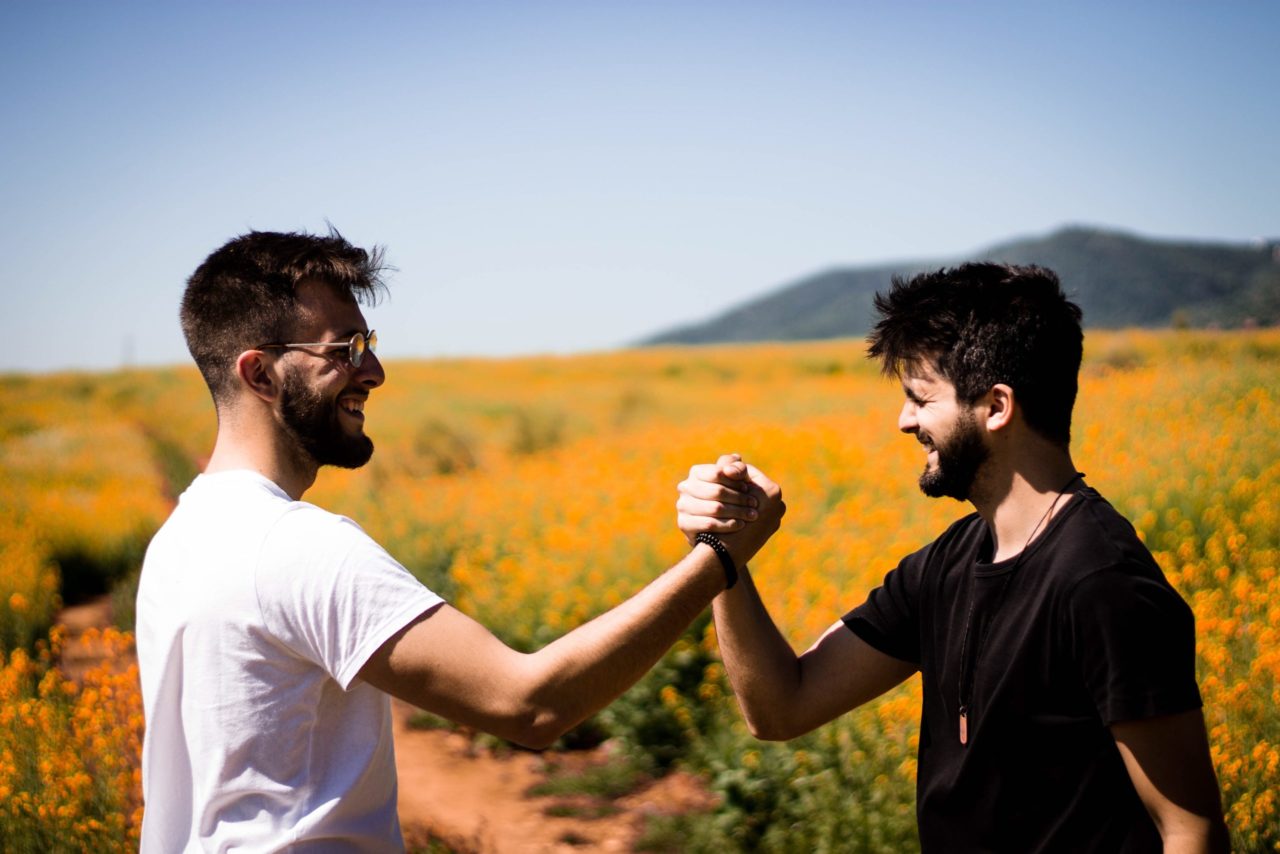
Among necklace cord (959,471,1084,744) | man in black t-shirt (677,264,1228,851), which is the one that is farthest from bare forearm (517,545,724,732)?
necklace cord (959,471,1084,744)

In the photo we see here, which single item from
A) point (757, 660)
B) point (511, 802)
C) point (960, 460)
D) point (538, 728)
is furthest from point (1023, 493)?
point (511, 802)

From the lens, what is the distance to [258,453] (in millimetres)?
2059

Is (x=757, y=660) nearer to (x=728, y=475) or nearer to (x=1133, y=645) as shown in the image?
(x=728, y=475)

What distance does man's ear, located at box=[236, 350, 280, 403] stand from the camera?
2076mm

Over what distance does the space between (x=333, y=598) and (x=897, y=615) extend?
1.33 metres

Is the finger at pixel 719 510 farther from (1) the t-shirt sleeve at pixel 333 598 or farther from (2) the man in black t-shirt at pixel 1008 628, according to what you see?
(1) the t-shirt sleeve at pixel 333 598

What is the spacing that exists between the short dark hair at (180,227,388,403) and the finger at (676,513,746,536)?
37.6 inches

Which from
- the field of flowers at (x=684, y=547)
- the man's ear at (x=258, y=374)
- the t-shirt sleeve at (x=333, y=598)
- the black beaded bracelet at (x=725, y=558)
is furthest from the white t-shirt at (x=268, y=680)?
the field of flowers at (x=684, y=547)

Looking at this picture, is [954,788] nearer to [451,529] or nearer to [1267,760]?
[1267,760]

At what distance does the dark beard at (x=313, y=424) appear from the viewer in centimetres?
210

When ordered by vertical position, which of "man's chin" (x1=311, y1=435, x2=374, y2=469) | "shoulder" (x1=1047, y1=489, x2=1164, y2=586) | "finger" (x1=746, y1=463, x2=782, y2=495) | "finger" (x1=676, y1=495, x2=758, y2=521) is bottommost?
"shoulder" (x1=1047, y1=489, x2=1164, y2=586)

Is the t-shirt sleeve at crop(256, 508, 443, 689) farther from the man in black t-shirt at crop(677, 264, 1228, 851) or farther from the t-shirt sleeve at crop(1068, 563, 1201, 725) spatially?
the t-shirt sleeve at crop(1068, 563, 1201, 725)

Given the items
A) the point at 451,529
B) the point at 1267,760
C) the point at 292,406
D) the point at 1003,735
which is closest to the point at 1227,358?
the point at 1267,760

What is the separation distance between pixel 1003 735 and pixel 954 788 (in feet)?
0.53
